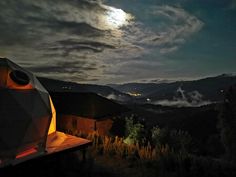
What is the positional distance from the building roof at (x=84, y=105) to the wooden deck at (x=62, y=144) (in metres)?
10.7

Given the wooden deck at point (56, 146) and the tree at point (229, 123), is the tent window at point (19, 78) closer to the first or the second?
the wooden deck at point (56, 146)

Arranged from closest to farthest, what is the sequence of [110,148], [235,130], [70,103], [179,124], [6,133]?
[6,133], [110,148], [70,103], [235,130], [179,124]

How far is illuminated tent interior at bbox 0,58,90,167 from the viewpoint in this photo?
9000mm

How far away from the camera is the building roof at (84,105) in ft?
78.9

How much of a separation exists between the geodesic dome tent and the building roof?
12.7 m

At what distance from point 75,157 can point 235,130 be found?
91.9ft

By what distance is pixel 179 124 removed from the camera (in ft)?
221

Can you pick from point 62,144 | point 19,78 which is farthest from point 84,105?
point 19,78

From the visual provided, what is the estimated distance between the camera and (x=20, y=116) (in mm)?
9508

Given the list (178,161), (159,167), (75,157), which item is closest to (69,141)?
(75,157)

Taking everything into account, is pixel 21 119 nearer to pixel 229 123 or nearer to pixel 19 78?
pixel 19 78

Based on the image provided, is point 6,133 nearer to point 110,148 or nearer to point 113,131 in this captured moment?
point 110,148

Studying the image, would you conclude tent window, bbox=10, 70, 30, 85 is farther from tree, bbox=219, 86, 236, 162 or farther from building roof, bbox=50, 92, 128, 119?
tree, bbox=219, 86, 236, 162

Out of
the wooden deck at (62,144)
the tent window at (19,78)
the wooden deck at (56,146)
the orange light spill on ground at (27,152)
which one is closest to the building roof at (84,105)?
the wooden deck at (62,144)
